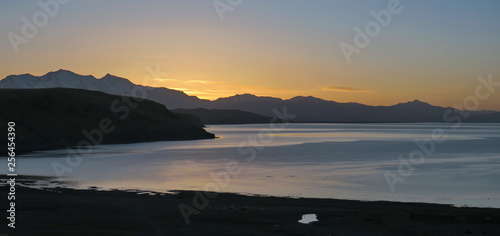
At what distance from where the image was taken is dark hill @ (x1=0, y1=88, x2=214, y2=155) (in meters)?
93.9

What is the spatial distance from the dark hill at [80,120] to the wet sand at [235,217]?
58.9m

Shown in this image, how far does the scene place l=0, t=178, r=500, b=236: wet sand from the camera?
20198 mm

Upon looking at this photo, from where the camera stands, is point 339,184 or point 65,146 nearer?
point 339,184

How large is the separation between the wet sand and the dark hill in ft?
193

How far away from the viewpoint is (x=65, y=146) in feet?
295

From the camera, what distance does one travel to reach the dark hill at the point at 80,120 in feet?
308

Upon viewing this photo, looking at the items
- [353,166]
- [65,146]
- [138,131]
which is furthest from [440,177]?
[138,131]

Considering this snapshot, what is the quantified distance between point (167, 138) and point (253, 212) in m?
101

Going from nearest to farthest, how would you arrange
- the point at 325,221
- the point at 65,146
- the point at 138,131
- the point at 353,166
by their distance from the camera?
the point at 325,221, the point at 353,166, the point at 65,146, the point at 138,131

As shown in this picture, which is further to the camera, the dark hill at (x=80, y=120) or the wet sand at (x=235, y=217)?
the dark hill at (x=80, y=120)

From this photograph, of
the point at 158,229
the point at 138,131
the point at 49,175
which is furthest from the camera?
the point at 138,131

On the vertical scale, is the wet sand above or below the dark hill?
below

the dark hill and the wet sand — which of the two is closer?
the wet sand

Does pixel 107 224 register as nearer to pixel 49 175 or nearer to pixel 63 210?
pixel 63 210
